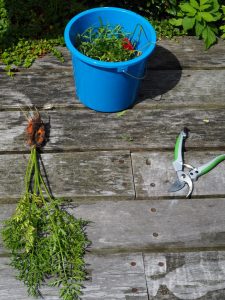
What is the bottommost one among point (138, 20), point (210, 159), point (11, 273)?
point (11, 273)

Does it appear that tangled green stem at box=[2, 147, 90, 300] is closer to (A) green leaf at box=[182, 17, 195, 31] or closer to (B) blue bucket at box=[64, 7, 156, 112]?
(B) blue bucket at box=[64, 7, 156, 112]

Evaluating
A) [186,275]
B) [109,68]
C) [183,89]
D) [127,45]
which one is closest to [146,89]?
[183,89]

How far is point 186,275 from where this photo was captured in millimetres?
2127

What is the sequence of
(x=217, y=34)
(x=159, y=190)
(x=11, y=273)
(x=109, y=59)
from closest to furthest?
(x=11, y=273)
(x=159, y=190)
(x=109, y=59)
(x=217, y=34)

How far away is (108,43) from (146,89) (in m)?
0.40

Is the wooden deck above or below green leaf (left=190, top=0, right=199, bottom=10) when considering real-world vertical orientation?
below

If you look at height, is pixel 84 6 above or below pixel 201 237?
above

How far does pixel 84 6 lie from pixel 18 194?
160cm

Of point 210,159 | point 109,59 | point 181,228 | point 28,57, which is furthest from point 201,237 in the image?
point 28,57

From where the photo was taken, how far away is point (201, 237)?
7.38 feet

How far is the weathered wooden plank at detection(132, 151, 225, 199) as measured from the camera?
240 centimetres

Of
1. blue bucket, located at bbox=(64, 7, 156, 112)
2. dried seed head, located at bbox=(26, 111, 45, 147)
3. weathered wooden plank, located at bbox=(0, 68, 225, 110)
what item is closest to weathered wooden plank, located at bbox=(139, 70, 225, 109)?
weathered wooden plank, located at bbox=(0, 68, 225, 110)

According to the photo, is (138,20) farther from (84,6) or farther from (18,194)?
(18,194)

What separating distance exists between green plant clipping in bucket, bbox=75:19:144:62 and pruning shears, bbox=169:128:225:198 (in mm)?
546
